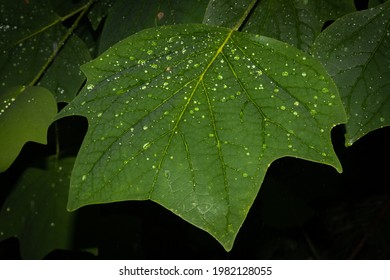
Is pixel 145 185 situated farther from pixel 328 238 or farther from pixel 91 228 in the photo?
pixel 328 238

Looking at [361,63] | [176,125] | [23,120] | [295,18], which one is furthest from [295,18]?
[23,120]

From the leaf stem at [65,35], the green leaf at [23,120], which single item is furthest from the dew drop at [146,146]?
the leaf stem at [65,35]

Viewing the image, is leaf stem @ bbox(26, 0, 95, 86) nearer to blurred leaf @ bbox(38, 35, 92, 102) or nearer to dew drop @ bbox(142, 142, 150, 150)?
blurred leaf @ bbox(38, 35, 92, 102)

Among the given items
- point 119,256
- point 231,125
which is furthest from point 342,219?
point 231,125

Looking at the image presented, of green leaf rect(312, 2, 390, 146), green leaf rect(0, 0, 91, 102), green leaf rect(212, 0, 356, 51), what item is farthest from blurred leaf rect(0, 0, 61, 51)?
green leaf rect(312, 2, 390, 146)

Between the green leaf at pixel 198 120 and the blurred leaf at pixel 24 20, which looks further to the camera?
the blurred leaf at pixel 24 20

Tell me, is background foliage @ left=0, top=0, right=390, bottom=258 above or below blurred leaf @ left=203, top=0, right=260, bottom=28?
below

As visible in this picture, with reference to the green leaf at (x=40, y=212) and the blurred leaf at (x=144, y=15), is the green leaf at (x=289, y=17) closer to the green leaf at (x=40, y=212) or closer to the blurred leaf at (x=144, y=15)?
the blurred leaf at (x=144, y=15)

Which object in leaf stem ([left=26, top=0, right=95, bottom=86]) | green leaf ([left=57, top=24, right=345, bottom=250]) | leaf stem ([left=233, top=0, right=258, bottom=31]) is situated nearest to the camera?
green leaf ([left=57, top=24, right=345, bottom=250])
